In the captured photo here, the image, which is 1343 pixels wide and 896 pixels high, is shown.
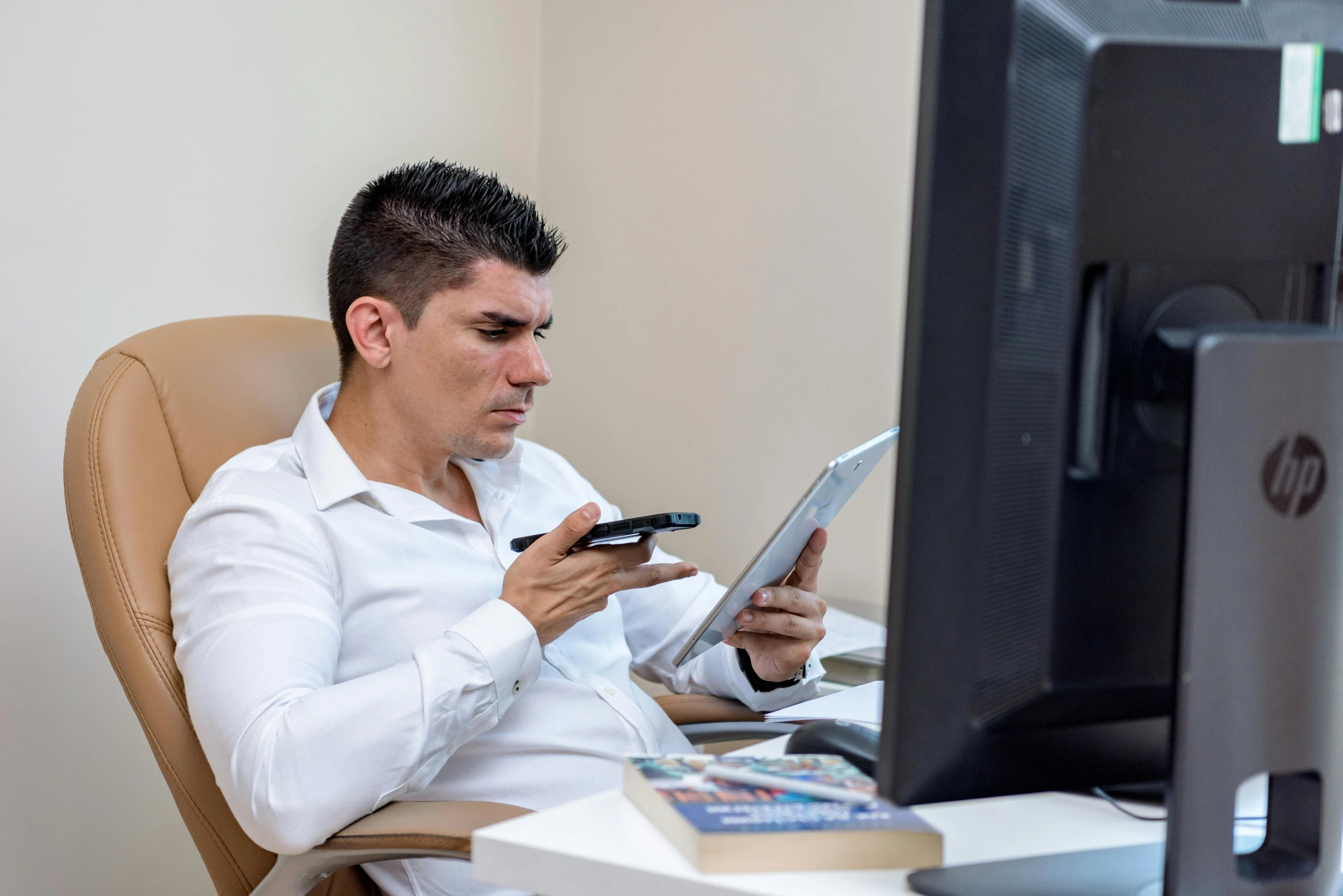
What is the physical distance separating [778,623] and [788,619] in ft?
0.04

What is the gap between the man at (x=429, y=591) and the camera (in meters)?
0.98

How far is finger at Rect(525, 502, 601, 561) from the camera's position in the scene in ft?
3.57

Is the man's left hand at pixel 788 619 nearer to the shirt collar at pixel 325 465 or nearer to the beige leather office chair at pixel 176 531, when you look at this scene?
the beige leather office chair at pixel 176 531

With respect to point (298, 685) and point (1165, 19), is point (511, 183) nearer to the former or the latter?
point (298, 685)

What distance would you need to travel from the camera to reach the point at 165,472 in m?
1.18

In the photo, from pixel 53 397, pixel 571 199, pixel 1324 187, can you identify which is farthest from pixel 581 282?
pixel 1324 187

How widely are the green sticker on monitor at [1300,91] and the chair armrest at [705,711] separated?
0.95 metres

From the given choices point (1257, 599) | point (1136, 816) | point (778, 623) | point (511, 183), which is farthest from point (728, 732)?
point (511, 183)

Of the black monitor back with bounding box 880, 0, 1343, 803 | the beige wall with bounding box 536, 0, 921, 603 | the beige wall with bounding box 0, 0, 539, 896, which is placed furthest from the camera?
the beige wall with bounding box 536, 0, 921, 603

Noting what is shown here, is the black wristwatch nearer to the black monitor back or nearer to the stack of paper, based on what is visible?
the stack of paper

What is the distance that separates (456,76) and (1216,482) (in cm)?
198

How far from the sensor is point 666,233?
237 centimetres

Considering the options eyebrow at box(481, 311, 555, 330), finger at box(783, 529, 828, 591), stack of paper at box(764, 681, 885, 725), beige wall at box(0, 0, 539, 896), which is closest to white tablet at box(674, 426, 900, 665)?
finger at box(783, 529, 828, 591)

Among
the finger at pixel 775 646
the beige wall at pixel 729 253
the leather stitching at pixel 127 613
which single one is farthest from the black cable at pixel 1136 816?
the beige wall at pixel 729 253
